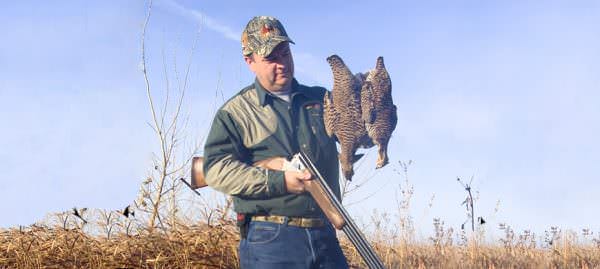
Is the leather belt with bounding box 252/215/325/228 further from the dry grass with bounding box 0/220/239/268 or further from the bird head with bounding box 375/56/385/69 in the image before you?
the dry grass with bounding box 0/220/239/268

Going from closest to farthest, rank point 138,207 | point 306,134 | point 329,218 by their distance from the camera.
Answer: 1. point 329,218
2. point 306,134
3. point 138,207

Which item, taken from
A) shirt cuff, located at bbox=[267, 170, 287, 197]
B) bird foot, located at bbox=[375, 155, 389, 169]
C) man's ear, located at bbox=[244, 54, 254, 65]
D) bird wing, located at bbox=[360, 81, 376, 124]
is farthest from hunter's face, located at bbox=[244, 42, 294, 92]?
bird foot, located at bbox=[375, 155, 389, 169]

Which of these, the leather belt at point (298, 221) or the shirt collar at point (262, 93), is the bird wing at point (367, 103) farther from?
the leather belt at point (298, 221)

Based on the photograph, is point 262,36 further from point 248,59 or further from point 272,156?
point 272,156

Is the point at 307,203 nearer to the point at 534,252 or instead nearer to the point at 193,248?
the point at 193,248

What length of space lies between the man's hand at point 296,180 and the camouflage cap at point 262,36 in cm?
65

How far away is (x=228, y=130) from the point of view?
11.5ft

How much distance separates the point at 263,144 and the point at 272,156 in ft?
0.25

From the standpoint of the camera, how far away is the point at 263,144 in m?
3.46

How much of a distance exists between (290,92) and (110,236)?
4.16 metres

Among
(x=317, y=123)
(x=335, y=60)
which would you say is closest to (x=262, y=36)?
(x=335, y=60)

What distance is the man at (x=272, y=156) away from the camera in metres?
3.34

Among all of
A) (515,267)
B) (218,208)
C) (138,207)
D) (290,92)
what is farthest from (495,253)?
(290,92)

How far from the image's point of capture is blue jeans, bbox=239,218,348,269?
3332mm
